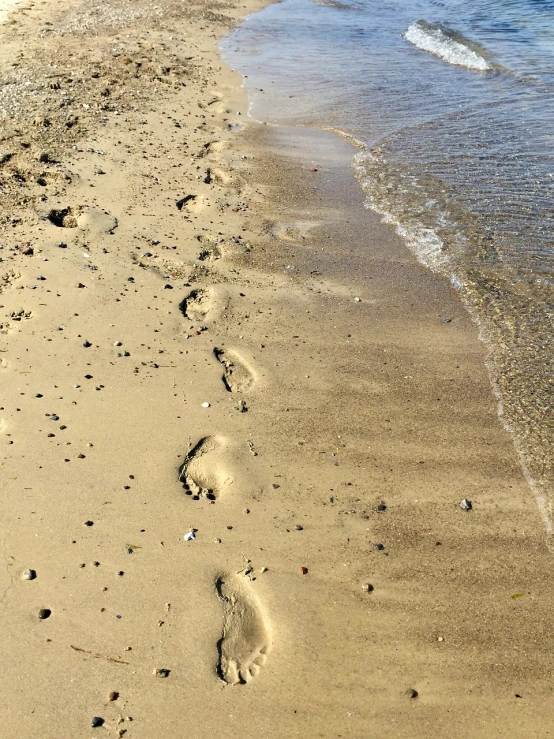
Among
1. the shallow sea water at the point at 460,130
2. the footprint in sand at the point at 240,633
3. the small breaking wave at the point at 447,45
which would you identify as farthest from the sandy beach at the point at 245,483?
the small breaking wave at the point at 447,45

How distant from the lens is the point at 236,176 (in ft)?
24.6

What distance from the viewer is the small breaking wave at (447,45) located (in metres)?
12.4

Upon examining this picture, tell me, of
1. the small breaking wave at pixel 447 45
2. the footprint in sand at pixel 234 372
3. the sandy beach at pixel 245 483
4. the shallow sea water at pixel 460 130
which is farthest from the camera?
the small breaking wave at pixel 447 45

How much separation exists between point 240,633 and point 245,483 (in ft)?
3.09

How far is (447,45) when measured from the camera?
13430 mm

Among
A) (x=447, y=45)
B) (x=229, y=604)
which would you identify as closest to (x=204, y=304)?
(x=229, y=604)

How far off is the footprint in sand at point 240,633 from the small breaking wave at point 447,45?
11608 mm

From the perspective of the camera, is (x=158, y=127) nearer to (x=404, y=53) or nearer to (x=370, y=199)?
(x=370, y=199)

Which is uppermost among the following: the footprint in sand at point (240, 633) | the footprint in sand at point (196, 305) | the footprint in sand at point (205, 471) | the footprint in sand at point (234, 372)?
the footprint in sand at point (196, 305)

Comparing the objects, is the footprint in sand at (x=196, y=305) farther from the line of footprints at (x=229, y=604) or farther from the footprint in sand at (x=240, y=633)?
the footprint in sand at (x=240, y=633)

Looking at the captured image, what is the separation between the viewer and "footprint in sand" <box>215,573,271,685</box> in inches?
118

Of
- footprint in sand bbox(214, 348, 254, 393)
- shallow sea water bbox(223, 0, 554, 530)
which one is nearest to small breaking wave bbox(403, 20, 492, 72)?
shallow sea water bbox(223, 0, 554, 530)

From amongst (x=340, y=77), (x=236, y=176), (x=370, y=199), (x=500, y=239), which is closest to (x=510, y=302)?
(x=500, y=239)

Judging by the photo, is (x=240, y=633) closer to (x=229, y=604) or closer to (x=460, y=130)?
(x=229, y=604)
